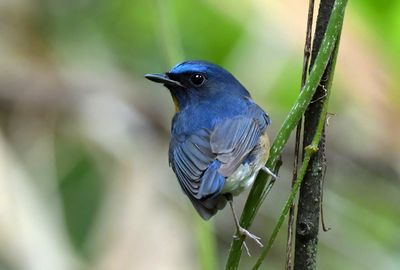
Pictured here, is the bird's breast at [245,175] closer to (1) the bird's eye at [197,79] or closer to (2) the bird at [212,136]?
(2) the bird at [212,136]

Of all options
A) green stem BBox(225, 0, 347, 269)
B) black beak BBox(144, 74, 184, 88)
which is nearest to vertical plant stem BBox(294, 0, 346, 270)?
green stem BBox(225, 0, 347, 269)

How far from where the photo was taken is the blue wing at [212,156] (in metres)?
3.06

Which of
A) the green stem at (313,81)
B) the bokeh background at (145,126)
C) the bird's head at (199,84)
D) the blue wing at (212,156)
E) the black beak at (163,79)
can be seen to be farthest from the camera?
the bokeh background at (145,126)

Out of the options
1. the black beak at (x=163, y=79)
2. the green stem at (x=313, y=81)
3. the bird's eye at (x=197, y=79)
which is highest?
the green stem at (x=313, y=81)

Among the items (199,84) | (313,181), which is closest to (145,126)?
(199,84)

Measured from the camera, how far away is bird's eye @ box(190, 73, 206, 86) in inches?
140

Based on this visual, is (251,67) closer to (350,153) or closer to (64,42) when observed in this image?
(350,153)

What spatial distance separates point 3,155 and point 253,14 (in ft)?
5.21

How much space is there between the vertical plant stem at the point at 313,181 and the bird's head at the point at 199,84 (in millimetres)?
942

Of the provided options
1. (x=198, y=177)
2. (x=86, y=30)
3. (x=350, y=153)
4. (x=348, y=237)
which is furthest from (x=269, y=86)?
(x=198, y=177)

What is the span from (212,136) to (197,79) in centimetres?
31

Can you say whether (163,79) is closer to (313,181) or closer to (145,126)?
(313,181)

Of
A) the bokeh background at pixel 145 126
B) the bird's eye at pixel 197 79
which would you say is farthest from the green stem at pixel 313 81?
the bokeh background at pixel 145 126

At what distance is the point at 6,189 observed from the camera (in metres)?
4.28
